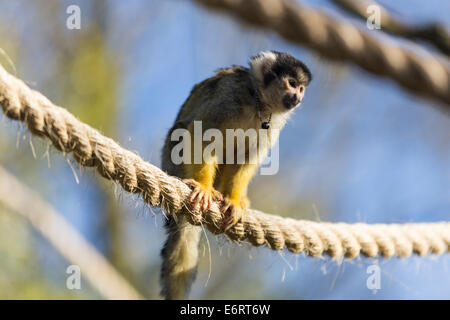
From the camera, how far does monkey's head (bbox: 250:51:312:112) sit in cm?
399

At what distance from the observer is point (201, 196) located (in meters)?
3.18

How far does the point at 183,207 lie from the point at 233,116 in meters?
1.07

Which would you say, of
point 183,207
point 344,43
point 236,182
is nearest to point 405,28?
point 344,43

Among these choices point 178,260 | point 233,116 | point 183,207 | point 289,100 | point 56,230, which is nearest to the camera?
point 183,207

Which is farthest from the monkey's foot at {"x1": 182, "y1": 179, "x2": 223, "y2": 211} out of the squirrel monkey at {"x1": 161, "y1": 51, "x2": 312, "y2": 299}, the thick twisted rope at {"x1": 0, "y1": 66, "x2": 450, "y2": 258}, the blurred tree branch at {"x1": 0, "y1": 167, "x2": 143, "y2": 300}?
the blurred tree branch at {"x1": 0, "y1": 167, "x2": 143, "y2": 300}

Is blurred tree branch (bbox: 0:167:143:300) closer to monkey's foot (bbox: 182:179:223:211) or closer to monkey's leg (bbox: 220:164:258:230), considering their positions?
monkey's leg (bbox: 220:164:258:230)

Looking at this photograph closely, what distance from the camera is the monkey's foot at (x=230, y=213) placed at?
3148 mm

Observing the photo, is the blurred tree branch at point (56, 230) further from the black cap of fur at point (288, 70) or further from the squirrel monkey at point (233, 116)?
the black cap of fur at point (288, 70)

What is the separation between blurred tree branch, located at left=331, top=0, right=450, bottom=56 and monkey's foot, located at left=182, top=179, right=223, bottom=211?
68.2 inches

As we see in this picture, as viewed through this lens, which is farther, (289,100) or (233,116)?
(289,100)

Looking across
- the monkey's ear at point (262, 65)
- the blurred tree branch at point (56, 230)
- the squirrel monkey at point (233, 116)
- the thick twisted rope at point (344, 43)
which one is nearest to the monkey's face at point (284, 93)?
the squirrel monkey at point (233, 116)

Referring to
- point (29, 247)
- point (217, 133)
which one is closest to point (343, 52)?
point (217, 133)

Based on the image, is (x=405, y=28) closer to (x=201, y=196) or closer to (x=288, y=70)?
(x=288, y=70)

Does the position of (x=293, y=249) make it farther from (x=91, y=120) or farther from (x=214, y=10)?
(x=91, y=120)
